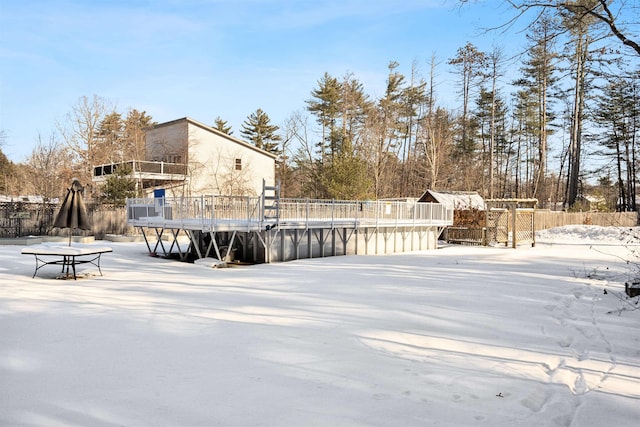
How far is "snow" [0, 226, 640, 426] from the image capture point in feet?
11.7

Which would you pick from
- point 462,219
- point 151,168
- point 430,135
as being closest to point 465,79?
point 430,135

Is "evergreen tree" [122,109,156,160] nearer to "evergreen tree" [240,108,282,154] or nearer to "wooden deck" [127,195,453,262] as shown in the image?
"evergreen tree" [240,108,282,154]

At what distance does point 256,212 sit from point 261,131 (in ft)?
129

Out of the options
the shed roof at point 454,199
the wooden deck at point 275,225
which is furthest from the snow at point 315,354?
the shed roof at point 454,199

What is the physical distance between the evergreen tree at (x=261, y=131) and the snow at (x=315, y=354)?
43.1 meters

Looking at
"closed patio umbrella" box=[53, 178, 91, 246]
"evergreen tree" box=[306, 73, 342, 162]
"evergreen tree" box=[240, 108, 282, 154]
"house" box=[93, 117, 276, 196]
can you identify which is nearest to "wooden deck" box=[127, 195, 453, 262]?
"closed patio umbrella" box=[53, 178, 91, 246]

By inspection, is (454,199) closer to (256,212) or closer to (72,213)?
(256,212)

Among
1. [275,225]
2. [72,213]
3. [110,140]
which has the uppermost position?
[110,140]

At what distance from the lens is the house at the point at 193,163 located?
94.6 ft

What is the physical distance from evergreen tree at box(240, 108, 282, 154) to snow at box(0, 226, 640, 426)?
142 ft

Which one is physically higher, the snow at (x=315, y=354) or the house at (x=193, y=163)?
the house at (x=193, y=163)

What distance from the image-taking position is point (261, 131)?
52.2 meters

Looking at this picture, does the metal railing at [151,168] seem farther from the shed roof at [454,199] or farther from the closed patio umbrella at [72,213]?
the shed roof at [454,199]

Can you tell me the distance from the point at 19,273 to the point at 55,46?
339 inches
